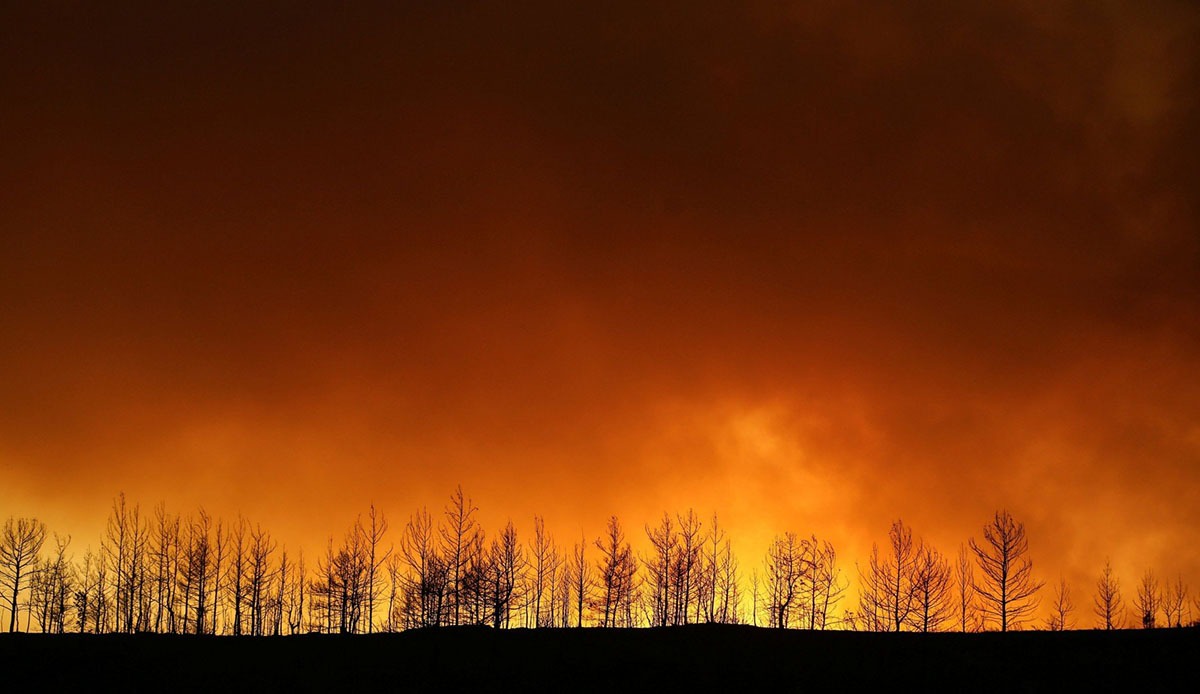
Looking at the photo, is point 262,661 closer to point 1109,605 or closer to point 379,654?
point 379,654

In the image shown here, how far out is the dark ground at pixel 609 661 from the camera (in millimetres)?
34875

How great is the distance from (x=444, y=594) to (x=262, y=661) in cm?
2429

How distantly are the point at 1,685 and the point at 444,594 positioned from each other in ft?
97.1

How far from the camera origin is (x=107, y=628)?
67688mm

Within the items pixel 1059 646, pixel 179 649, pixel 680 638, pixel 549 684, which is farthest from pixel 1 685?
pixel 1059 646

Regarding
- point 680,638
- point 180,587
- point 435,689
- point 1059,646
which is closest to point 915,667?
point 1059,646

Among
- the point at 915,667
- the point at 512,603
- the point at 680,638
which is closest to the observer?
the point at 915,667

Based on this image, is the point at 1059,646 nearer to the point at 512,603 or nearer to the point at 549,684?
the point at 549,684

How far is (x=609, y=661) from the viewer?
38.5 metres

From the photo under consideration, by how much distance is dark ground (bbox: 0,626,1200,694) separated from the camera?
34.9 metres

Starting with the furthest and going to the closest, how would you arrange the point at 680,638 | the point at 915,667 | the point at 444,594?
the point at 444,594 → the point at 680,638 → the point at 915,667

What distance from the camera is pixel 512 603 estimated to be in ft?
225

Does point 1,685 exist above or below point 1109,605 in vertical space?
below

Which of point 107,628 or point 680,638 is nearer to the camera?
point 680,638
